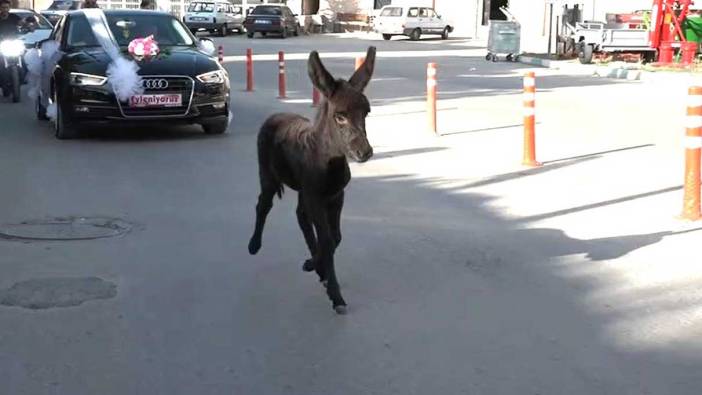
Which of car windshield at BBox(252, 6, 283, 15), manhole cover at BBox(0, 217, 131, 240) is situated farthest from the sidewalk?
car windshield at BBox(252, 6, 283, 15)

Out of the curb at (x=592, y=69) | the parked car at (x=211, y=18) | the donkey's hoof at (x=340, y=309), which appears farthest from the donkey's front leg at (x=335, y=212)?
the parked car at (x=211, y=18)

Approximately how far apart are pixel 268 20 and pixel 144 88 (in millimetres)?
40810

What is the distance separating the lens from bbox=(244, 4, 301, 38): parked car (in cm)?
5247

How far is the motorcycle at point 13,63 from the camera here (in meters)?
18.0

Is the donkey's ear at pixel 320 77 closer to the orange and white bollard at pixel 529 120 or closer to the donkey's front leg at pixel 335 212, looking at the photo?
the donkey's front leg at pixel 335 212

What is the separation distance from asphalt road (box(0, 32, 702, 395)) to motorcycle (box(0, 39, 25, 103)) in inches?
287

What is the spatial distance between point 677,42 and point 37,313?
26.8 meters

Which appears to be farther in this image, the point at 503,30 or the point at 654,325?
the point at 503,30

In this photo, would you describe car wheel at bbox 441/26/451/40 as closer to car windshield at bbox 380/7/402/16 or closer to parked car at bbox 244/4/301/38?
car windshield at bbox 380/7/402/16

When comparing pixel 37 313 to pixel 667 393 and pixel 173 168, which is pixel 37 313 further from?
pixel 173 168

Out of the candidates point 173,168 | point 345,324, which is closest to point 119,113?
point 173,168

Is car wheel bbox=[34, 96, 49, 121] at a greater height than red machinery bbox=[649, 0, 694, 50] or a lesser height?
lesser

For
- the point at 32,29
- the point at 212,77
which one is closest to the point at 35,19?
the point at 32,29

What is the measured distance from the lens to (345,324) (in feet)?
18.8
